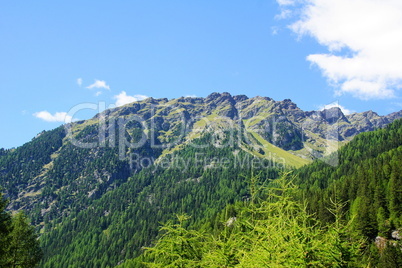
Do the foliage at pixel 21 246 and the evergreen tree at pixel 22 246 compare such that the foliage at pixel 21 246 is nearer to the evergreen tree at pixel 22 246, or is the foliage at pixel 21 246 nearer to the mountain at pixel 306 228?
the evergreen tree at pixel 22 246

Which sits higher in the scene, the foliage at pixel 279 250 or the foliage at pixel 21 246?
the foliage at pixel 279 250


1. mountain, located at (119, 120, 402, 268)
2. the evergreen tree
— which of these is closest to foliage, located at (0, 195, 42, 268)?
the evergreen tree

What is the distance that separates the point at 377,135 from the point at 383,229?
464 feet

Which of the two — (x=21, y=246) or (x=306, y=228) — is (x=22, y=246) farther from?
(x=306, y=228)

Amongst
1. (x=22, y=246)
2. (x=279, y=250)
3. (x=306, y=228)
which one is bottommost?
(x=22, y=246)

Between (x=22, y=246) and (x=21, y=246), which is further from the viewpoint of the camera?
(x=22, y=246)

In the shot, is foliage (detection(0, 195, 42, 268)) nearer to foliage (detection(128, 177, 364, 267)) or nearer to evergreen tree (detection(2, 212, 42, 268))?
evergreen tree (detection(2, 212, 42, 268))

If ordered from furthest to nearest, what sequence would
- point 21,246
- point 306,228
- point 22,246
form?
point 22,246 → point 21,246 → point 306,228

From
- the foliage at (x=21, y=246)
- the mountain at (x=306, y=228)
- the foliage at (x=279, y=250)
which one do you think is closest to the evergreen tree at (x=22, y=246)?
the foliage at (x=21, y=246)

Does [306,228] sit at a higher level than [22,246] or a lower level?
higher

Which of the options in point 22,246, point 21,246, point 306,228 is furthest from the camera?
point 22,246

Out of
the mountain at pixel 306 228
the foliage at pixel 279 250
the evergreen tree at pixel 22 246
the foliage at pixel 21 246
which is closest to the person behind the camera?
the foliage at pixel 279 250

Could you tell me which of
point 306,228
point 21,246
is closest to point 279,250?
point 306,228

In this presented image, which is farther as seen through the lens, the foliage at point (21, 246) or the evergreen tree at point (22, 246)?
the evergreen tree at point (22, 246)
